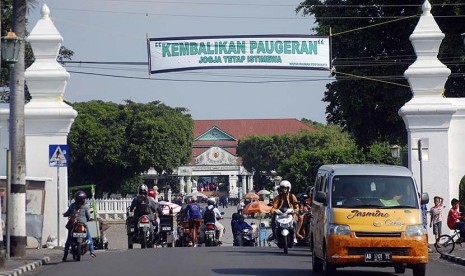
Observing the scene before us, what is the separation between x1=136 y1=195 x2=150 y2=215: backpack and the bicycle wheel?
784 centimetres

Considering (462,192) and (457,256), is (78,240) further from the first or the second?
(462,192)

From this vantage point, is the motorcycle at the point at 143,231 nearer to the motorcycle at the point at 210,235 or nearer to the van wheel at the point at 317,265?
the motorcycle at the point at 210,235

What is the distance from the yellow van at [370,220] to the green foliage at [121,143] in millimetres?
69607

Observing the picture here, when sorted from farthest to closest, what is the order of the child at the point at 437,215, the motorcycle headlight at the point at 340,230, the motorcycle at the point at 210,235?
the motorcycle at the point at 210,235 → the child at the point at 437,215 → the motorcycle headlight at the point at 340,230

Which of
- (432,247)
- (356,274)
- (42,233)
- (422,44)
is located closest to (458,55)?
(422,44)

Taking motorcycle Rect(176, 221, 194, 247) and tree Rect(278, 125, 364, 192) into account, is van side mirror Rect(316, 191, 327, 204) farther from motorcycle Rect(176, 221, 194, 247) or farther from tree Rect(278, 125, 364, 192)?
tree Rect(278, 125, 364, 192)

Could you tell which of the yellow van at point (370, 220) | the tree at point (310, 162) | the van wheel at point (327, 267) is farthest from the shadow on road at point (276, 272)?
the tree at point (310, 162)

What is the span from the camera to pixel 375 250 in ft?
64.0

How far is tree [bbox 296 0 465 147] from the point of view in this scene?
4569cm

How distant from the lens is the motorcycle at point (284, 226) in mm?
27172

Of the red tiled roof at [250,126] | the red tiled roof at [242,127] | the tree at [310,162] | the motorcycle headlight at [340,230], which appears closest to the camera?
the motorcycle headlight at [340,230]

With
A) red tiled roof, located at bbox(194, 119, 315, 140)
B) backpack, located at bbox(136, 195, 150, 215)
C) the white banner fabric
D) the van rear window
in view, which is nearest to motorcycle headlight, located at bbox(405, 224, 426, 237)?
the van rear window

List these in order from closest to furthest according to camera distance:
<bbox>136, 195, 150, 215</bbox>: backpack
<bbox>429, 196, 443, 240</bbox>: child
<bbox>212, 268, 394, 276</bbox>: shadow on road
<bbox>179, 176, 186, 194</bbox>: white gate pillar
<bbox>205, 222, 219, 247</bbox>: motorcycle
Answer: <bbox>212, 268, 394, 276</bbox>: shadow on road
<bbox>429, 196, 443, 240</bbox>: child
<bbox>136, 195, 150, 215</bbox>: backpack
<bbox>205, 222, 219, 247</bbox>: motorcycle
<bbox>179, 176, 186, 194</bbox>: white gate pillar

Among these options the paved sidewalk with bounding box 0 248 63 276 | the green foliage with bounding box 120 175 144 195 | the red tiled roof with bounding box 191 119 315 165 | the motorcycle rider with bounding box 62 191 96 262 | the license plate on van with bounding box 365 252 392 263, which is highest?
the red tiled roof with bounding box 191 119 315 165
